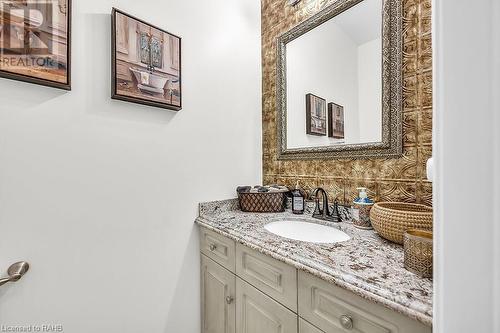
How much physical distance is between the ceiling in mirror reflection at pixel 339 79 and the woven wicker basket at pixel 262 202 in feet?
1.22

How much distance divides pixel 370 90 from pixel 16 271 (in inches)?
66.1

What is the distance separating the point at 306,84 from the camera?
58.0 inches

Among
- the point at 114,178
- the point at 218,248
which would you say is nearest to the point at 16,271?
the point at 114,178

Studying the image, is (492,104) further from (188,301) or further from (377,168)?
(188,301)

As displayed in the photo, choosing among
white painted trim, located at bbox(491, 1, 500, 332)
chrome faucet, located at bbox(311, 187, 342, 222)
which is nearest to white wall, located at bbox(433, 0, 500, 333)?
white painted trim, located at bbox(491, 1, 500, 332)

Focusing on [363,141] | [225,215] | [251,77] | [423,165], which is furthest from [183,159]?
[423,165]

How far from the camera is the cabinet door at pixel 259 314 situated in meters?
0.81

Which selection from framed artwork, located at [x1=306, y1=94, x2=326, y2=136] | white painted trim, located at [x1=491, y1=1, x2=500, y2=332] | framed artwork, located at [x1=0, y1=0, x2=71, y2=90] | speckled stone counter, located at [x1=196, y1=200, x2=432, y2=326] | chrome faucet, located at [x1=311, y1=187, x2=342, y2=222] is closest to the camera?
white painted trim, located at [x1=491, y1=1, x2=500, y2=332]

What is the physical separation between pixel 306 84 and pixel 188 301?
1513 millimetres

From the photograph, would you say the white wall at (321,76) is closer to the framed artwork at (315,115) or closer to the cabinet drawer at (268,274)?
the framed artwork at (315,115)

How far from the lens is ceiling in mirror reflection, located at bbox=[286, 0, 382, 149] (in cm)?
112

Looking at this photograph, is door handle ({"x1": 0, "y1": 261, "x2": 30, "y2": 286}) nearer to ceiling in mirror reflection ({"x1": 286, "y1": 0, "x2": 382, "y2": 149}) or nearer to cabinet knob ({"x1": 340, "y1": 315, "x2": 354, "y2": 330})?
cabinet knob ({"x1": 340, "y1": 315, "x2": 354, "y2": 330})

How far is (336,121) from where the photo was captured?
130cm

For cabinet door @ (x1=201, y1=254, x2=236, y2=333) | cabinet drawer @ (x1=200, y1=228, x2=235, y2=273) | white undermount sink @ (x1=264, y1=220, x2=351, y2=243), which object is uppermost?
white undermount sink @ (x1=264, y1=220, x2=351, y2=243)
